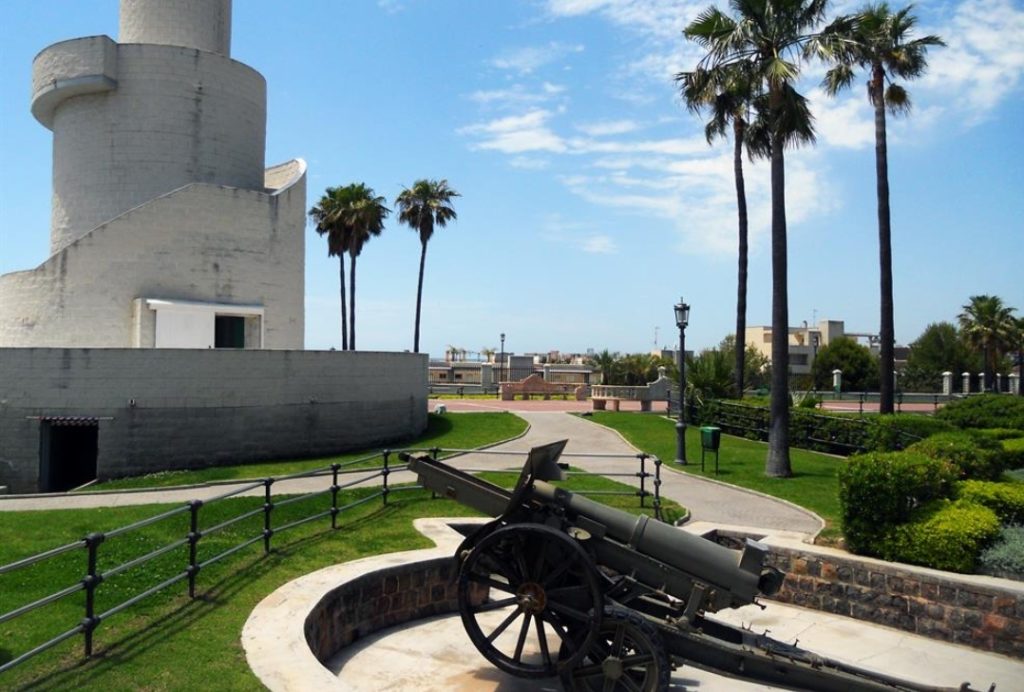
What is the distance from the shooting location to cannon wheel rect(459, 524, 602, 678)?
21.4ft

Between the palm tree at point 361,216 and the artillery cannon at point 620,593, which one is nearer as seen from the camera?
the artillery cannon at point 620,593

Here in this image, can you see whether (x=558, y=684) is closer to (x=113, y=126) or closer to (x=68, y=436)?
(x=68, y=436)

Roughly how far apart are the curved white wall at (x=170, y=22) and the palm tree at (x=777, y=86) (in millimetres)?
14781

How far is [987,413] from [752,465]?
734 centimetres

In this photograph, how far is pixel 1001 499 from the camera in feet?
32.8

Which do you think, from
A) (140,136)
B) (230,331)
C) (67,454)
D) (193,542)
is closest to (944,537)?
(193,542)

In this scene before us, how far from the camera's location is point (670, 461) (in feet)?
64.5

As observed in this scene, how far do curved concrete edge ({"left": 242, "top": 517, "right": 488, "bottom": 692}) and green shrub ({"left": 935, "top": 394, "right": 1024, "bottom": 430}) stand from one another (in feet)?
56.1

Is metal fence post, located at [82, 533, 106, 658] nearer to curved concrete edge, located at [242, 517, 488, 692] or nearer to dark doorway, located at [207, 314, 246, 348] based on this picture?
curved concrete edge, located at [242, 517, 488, 692]

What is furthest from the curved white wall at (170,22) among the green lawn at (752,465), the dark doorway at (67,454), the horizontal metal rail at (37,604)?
the horizontal metal rail at (37,604)

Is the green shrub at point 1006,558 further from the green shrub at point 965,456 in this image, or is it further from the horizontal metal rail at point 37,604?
the horizontal metal rail at point 37,604

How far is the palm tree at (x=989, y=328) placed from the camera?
164 ft

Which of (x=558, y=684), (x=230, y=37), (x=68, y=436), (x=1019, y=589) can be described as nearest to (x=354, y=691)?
(x=558, y=684)

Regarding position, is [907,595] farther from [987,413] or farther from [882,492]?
[987,413]
